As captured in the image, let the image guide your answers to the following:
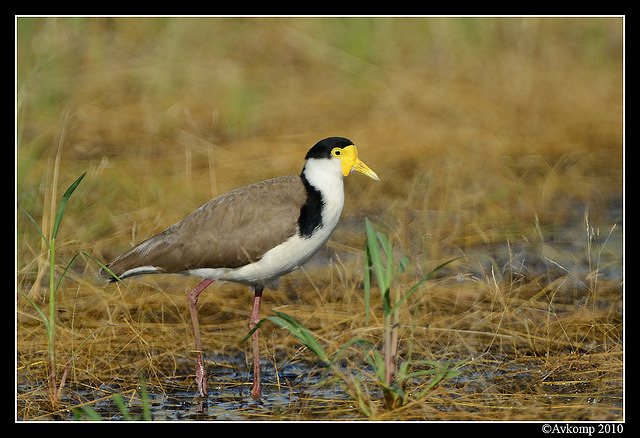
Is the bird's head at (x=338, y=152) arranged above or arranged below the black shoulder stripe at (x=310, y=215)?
above

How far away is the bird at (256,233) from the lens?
18.5ft

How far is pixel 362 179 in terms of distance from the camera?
8.91 meters

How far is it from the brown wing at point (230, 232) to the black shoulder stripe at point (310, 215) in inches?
1.4

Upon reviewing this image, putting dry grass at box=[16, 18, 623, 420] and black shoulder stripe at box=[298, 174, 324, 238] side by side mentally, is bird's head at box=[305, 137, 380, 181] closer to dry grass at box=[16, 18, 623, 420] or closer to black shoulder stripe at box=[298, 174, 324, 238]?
black shoulder stripe at box=[298, 174, 324, 238]

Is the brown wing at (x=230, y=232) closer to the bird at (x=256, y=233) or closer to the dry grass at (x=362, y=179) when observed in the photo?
the bird at (x=256, y=233)

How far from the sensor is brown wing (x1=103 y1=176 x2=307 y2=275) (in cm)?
567

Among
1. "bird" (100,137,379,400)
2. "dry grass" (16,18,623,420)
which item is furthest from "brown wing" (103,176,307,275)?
"dry grass" (16,18,623,420)

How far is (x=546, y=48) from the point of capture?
1127cm

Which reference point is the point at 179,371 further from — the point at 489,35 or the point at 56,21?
the point at 489,35

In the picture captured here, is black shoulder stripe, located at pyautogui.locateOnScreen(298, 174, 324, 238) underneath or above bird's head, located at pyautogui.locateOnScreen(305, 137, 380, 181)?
underneath

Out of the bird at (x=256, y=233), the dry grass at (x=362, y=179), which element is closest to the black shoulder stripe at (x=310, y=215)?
the bird at (x=256, y=233)

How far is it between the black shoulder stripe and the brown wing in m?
0.04

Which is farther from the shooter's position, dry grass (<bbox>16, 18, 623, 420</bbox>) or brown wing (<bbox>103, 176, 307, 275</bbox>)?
dry grass (<bbox>16, 18, 623, 420</bbox>)

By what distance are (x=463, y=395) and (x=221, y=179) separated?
4.24m
